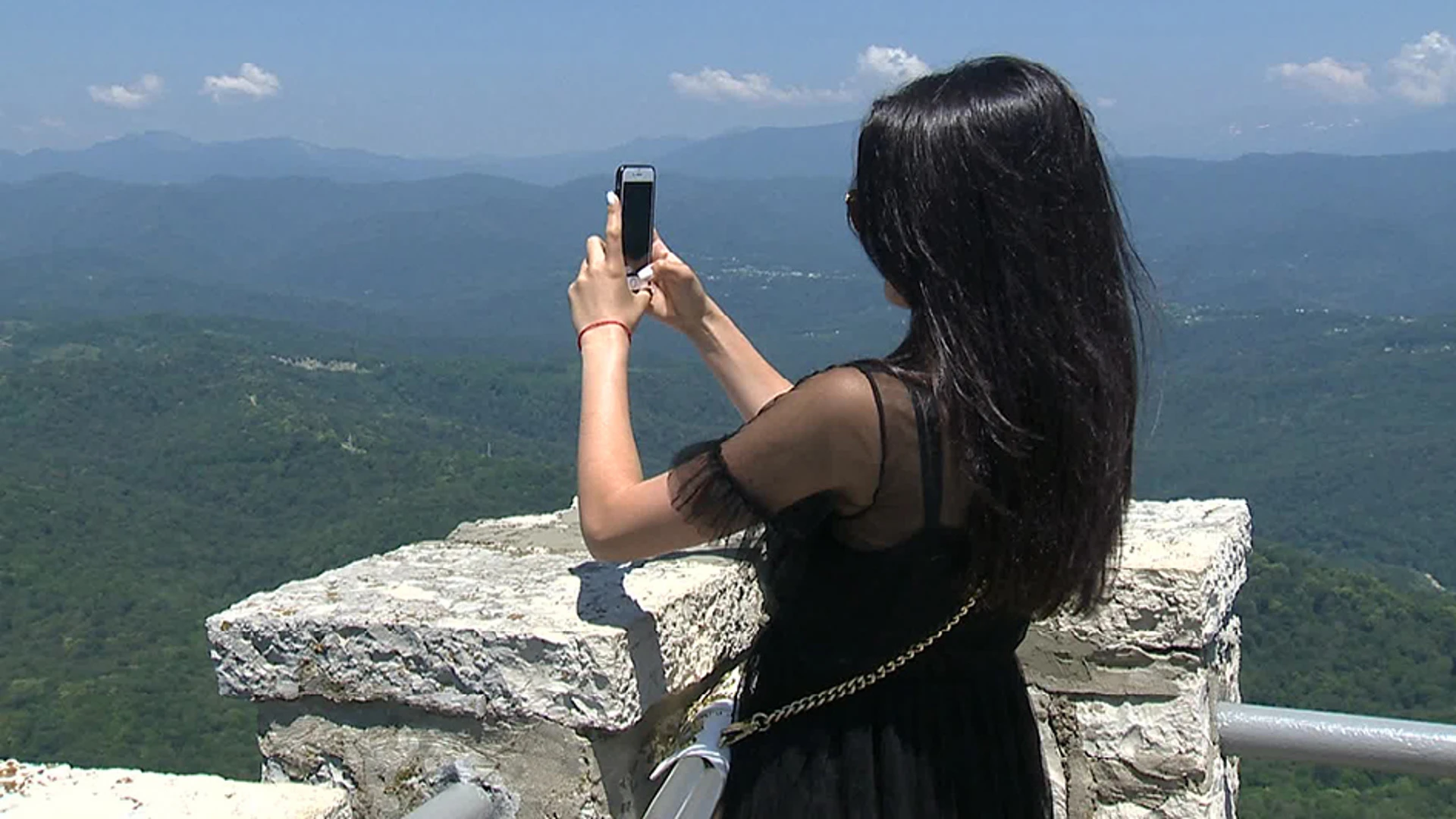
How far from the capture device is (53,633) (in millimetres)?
36969

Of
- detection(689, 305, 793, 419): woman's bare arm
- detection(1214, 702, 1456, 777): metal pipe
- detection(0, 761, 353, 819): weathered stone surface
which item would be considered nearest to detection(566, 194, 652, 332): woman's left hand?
detection(689, 305, 793, 419): woman's bare arm

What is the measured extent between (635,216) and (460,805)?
0.83 metres

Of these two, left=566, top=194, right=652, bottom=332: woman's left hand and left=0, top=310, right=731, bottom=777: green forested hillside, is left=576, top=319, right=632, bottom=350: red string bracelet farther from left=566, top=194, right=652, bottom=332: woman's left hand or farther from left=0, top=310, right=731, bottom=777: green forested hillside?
left=0, top=310, right=731, bottom=777: green forested hillside

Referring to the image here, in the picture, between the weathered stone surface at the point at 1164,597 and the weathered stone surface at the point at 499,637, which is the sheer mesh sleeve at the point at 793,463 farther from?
the weathered stone surface at the point at 1164,597

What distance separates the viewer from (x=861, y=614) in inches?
58.7

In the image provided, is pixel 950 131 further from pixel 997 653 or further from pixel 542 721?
pixel 542 721

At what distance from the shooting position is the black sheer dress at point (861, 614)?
139 centimetres

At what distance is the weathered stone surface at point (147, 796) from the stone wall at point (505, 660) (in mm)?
170

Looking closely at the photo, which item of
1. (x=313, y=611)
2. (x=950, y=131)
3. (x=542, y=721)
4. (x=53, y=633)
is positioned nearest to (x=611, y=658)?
(x=542, y=721)

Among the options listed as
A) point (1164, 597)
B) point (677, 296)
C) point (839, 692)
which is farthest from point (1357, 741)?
point (677, 296)

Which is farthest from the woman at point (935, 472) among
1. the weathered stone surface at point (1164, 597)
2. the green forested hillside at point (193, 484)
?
the green forested hillside at point (193, 484)

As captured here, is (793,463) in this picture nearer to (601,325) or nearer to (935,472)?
(935,472)

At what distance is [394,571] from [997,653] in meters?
0.94

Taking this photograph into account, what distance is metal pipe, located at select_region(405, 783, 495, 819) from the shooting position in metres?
1.63
